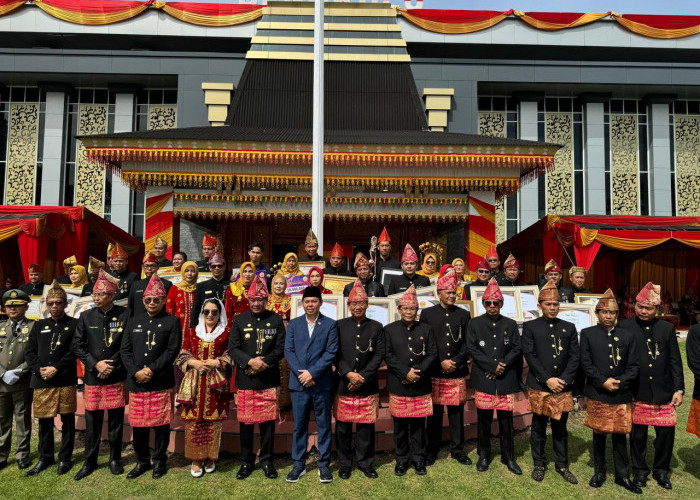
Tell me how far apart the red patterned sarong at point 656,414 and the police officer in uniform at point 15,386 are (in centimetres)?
574

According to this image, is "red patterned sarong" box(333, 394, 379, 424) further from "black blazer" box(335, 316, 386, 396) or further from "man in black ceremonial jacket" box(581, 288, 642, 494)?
"man in black ceremonial jacket" box(581, 288, 642, 494)

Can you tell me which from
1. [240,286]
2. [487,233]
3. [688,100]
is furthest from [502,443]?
[688,100]

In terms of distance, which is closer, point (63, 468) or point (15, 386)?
point (63, 468)

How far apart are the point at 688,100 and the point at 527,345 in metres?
22.1

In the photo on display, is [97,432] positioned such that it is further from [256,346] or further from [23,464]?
[256,346]

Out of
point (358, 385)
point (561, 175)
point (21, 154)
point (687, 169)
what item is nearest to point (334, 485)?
point (358, 385)

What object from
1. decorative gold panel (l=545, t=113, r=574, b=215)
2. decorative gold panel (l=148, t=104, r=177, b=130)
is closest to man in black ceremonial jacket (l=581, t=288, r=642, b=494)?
decorative gold panel (l=545, t=113, r=574, b=215)

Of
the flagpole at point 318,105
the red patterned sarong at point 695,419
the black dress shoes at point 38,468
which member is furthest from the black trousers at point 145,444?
the red patterned sarong at point 695,419

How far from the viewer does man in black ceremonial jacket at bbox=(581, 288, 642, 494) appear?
4105mm

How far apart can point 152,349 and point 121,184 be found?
17.1 m

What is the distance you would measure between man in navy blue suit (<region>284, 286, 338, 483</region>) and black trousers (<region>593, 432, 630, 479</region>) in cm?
245

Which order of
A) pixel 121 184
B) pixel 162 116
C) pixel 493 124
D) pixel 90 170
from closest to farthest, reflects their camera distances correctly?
1. pixel 121 184
2. pixel 90 170
3. pixel 162 116
4. pixel 493 124

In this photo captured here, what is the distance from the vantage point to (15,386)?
4.42 m

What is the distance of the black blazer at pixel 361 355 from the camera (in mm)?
4289
